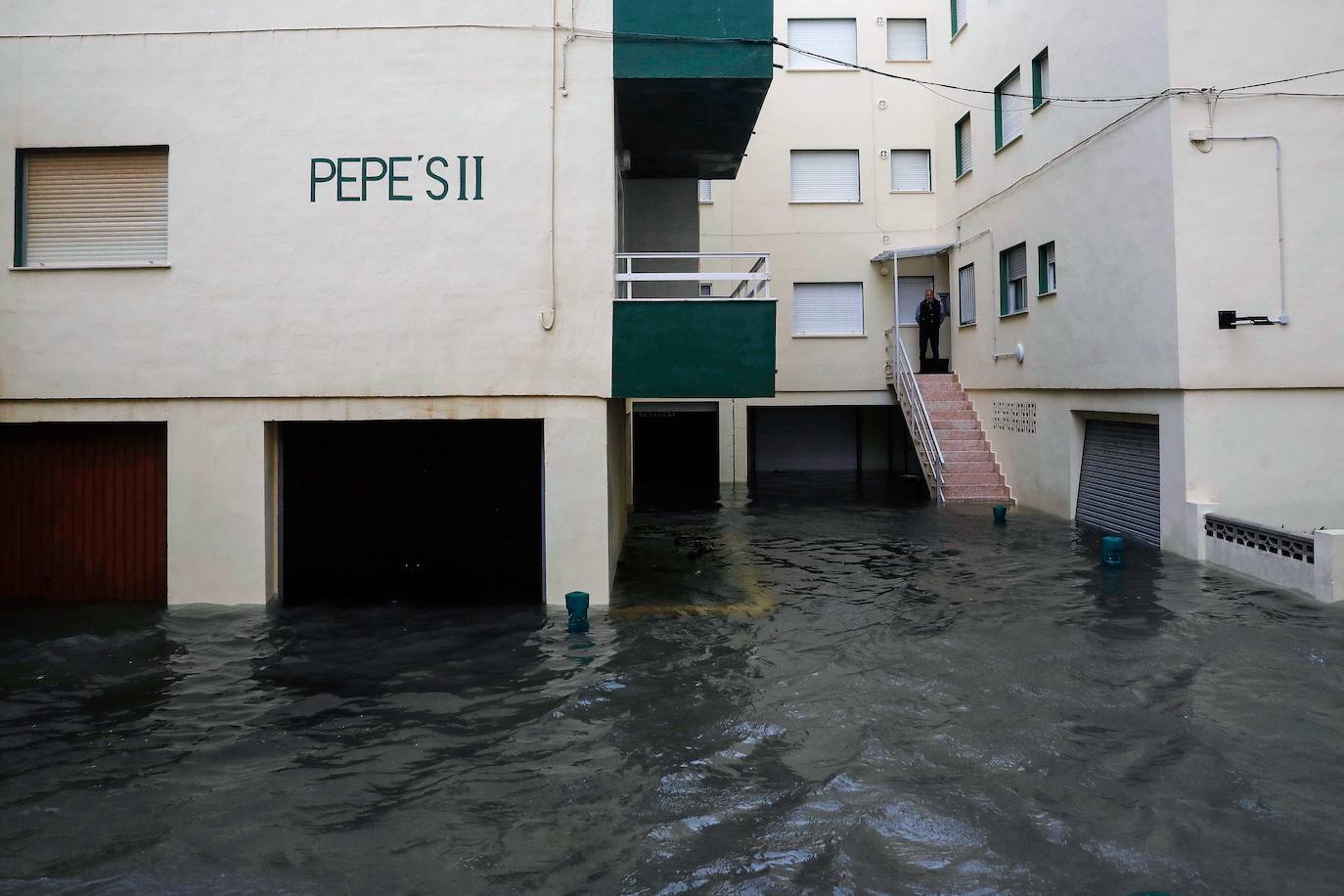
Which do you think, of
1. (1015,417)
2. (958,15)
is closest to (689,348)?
(1015,417)

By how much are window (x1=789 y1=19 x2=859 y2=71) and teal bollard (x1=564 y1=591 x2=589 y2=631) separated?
55.5 ft

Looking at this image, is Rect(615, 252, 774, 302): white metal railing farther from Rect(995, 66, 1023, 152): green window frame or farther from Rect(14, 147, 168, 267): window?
Rect(995, 66, 1023, 152): green window frame

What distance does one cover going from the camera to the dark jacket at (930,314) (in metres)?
21.4

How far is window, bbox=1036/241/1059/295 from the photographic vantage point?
16531 millimetres

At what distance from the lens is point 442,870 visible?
4738mm

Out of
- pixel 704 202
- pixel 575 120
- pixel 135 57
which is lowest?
pixel 575 120

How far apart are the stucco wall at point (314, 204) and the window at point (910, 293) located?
46.5 feet

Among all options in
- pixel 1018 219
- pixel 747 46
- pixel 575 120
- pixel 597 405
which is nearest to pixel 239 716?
pixel 597 405

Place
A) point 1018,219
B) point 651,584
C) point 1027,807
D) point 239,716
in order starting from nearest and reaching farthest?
1. point 1027,807
2. point 239,716
3. point 651,584
4. point 1018,219

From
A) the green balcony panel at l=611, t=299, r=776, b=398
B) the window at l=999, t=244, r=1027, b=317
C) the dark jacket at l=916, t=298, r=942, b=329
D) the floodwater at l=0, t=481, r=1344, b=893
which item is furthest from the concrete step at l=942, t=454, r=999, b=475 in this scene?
the green balcony panel at l=611, t=299, r=776, b=398

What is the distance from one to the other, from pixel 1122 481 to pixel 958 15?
1108 centimetres

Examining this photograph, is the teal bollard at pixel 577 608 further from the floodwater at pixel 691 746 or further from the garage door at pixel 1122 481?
the garage door at pixel 1122 481

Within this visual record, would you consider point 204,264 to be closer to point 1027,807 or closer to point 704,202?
point 1027,807

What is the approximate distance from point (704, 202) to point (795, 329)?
11.4ft
